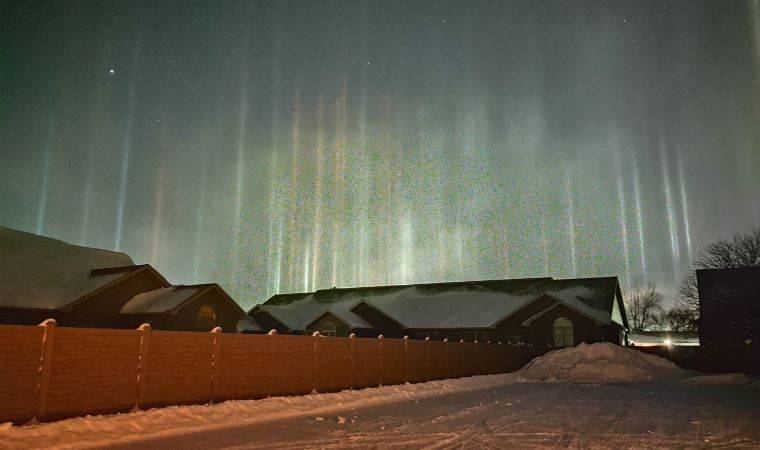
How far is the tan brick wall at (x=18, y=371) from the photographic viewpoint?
9.80 meters

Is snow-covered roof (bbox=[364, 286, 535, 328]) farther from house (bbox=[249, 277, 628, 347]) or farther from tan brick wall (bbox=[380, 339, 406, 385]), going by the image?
tan brick wall (bbox=[380, 339, 406, 385])

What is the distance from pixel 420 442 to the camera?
9.86 metres

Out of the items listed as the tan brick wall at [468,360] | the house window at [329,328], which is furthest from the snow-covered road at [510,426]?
the house window at [329,328]

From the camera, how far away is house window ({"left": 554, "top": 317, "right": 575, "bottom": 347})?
137 ft

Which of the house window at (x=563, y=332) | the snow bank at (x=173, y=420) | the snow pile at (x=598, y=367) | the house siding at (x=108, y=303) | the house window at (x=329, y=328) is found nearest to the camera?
the snow bank at (x=173, y=420)

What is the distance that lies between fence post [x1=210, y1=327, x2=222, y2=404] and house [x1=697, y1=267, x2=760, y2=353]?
44.9 metres

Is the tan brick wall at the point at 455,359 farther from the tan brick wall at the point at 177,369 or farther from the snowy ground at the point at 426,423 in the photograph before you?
the tan brick wall at the point at 177,369

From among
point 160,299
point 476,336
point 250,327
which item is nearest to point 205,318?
point 160,299

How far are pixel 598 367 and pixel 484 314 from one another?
1382 centimetres

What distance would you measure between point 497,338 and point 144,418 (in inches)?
1386

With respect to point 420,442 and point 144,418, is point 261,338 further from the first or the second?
point 420,442

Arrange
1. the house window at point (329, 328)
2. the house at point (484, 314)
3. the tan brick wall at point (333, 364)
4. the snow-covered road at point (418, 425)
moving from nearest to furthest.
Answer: the snow-covered road at point (418, 425) < the tan brick wall at point (333, 364) < the house at point (484, 314) < the house window at point (329, 328)

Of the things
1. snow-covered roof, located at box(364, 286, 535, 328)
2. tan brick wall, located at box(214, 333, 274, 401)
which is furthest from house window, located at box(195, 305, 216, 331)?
tan brick wall, located at box(214, 333, 274, 401)

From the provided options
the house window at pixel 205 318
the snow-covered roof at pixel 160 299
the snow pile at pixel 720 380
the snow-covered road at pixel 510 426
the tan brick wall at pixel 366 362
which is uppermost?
the snow-covered roof at pixel 160 299
